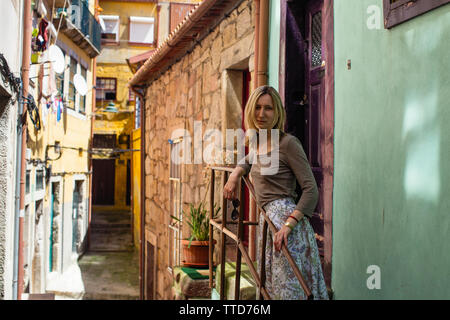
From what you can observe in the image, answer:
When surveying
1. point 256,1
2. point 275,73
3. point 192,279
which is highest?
point 256,1

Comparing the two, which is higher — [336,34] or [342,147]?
[336,34]

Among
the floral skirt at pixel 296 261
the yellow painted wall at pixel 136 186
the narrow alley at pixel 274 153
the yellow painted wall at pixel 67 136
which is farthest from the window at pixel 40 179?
the floral skirt at pixel 296 261

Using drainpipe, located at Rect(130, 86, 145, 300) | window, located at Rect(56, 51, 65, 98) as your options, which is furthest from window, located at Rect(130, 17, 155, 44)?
drainpipe, located at Rect(130, 86, 145, 300)

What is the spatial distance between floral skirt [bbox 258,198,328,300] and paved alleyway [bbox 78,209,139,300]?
28.9ft

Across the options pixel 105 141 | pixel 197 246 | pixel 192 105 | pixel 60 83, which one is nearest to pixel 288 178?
pixel 197 246

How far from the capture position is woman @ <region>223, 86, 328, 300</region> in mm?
2625

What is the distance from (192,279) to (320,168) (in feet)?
6.35

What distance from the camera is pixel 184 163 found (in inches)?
288

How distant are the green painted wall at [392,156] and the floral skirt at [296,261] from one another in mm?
402

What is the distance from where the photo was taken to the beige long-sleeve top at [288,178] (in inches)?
103

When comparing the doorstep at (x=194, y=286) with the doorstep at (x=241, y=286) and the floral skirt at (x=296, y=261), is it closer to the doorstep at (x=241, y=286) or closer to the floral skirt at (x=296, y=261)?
the doorstep at (x=241, y=286)

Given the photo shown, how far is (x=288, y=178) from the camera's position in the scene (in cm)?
278
